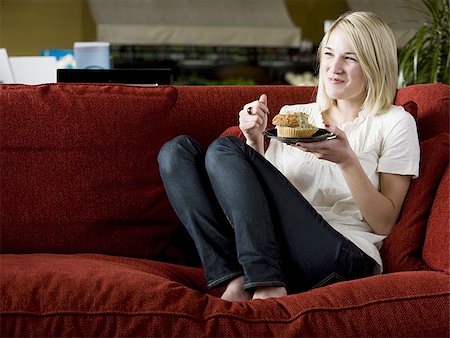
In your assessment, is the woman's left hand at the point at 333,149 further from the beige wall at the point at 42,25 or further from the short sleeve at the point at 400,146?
the beige wall at the point at 42,25

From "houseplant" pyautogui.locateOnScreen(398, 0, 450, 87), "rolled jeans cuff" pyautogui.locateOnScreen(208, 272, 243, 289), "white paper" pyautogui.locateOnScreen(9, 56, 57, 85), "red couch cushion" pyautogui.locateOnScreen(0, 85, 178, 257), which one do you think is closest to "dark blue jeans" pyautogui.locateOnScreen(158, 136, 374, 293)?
"rolled jeans cuff" pyautogui.locateOnScreen(208, 272, 243, 289)

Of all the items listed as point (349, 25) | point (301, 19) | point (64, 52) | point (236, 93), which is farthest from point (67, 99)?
point (301, 19)

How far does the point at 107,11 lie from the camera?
8.26 m

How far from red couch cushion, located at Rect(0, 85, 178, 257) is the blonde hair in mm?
571

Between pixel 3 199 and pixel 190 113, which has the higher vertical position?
pixel 190 113

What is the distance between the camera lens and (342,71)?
7.67 ft

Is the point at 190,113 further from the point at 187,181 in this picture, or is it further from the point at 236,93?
the point at 187,181

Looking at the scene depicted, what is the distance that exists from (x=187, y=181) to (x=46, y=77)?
5.03ft

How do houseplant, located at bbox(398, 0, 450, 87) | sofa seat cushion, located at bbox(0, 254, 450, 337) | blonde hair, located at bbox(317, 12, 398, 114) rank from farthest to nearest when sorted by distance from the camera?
houseplant, located at bbox(398, 0, 450, 87), blonde hair, located at bbox(317, 12, 398, 114), sofa seat cushion, located at bbox(0, 254, 450, 337)

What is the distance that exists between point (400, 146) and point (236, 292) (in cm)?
62

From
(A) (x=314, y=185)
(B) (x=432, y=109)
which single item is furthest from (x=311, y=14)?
(A) (x=314, y=185)

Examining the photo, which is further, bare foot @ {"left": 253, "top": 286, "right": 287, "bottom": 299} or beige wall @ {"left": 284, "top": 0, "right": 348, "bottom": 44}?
beige wall @ {"left": 284, "top": 0, "right": 348, "bottom": 44}

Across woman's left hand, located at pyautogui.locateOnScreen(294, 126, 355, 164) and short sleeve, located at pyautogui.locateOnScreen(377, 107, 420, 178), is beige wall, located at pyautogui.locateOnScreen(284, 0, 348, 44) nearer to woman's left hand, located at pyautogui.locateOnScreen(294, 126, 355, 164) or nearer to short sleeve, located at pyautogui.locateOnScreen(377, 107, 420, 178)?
short sleeve, located at pyautogui.locateOnScreen(377, 107, 420, 178)

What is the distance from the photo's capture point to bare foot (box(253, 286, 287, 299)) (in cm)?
197
